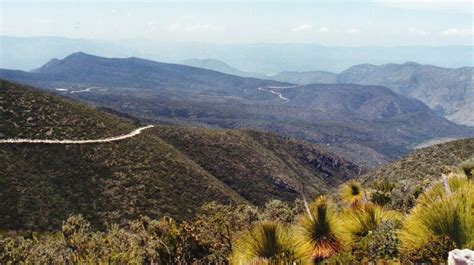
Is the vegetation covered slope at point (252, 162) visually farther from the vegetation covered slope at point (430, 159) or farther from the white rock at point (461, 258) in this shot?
the white rock at point (461, 258)

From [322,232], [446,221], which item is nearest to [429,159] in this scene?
[322,232]

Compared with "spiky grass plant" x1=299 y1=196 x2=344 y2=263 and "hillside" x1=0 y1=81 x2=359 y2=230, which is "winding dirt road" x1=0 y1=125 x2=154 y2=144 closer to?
"hillside" x1=0 y1=81 x2=359 y2=230

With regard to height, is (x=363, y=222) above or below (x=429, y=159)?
A: above

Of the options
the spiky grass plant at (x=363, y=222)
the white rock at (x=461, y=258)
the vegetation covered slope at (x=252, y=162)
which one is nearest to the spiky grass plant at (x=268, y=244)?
the spiky grass plant at (x=363, y=222)

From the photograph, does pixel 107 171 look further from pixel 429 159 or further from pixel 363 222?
pixel 363 222

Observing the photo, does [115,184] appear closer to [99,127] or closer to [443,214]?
[99,127]

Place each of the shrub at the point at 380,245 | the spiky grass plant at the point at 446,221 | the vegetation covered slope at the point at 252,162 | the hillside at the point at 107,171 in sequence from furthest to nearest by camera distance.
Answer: the vegetation covered slope at the point at 252,162 → the hillside at the point at 107,171 → the shrub at the point at 380,245 → the spiky grass plant at the point at 446,221
